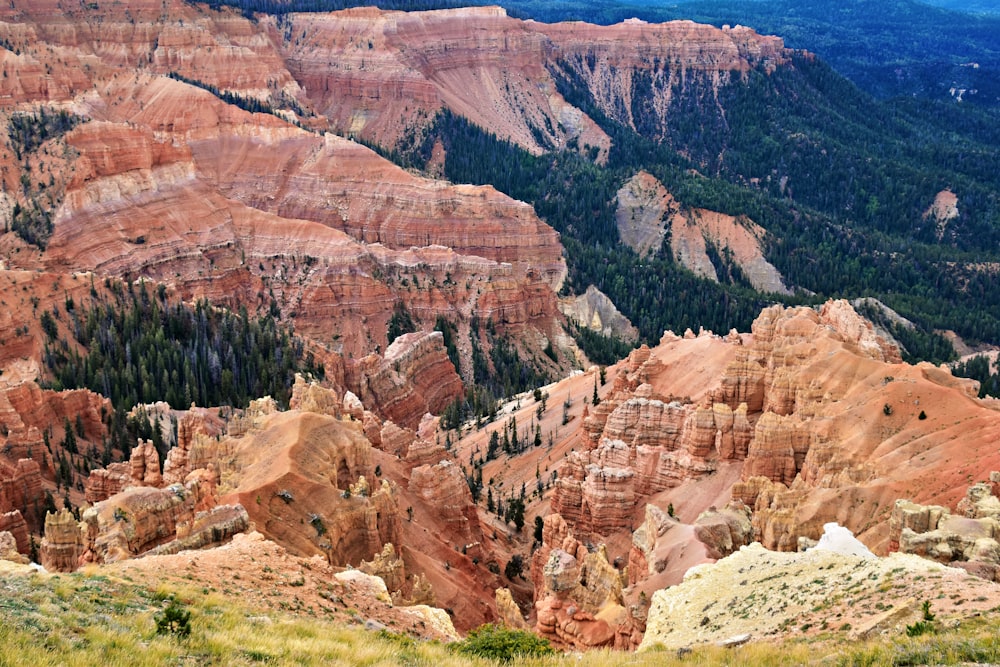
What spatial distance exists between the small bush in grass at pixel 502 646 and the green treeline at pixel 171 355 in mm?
59857

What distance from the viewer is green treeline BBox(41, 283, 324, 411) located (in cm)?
9456

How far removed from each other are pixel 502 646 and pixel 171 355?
74998mm

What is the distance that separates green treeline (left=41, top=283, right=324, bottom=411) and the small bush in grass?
196 feet

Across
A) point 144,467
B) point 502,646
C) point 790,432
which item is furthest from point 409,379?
point 502,646

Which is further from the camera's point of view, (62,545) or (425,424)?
(425,424)

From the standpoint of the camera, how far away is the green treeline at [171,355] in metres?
94.6

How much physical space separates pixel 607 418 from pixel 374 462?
17486 millimetres

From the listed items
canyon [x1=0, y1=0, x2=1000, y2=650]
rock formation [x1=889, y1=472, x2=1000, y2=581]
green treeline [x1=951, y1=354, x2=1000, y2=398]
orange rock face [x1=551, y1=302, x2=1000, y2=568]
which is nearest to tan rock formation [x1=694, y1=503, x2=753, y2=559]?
canyon [x1=0, y1=0, x2=1000, y2=650]

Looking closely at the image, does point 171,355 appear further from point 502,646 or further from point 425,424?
point 502,646

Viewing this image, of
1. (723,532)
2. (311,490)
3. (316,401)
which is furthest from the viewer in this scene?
(316,401)

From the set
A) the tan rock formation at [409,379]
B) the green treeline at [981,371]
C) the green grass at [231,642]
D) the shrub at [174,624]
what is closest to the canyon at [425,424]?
the tan rock formation at [409,379]

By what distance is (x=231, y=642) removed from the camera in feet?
85.4

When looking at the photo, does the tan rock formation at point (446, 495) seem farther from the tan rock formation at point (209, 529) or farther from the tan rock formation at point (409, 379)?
the tan rock formation at point (409, 379)

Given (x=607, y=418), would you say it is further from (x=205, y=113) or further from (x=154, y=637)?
(x=205, y=113)
